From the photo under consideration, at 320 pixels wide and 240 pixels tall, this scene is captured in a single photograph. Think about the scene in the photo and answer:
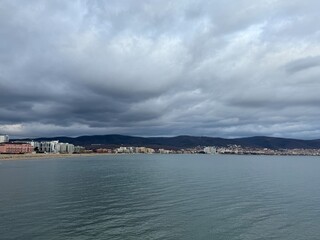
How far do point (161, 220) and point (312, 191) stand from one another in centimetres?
3656

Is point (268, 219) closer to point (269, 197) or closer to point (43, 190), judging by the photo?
point (269, 197)

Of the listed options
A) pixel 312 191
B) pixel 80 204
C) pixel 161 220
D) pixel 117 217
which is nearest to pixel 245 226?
pixel 161 220

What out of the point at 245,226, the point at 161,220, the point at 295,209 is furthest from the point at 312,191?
the point at 161,220

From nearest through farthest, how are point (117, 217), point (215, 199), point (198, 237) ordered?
point (198, 237) → point (117, 217) → point (215, 199)

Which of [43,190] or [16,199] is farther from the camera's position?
[43,190]

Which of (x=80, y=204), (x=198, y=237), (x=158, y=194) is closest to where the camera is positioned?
(x=198, y=237)

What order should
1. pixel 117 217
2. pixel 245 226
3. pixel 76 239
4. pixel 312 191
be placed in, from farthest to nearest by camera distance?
pixel 312 191, pixel 117 217, pixel 245 226, pixel 76 239

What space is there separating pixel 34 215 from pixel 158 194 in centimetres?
2005

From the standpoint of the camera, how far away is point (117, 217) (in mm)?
33875

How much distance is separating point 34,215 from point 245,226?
20.4m

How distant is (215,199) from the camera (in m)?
46.8

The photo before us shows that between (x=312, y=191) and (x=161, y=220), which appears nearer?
(x=161, y=220)

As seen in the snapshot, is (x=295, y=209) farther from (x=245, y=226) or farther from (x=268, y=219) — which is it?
(x=245, y=226)

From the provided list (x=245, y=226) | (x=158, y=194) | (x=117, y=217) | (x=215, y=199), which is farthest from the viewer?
(x=158, y=194)
